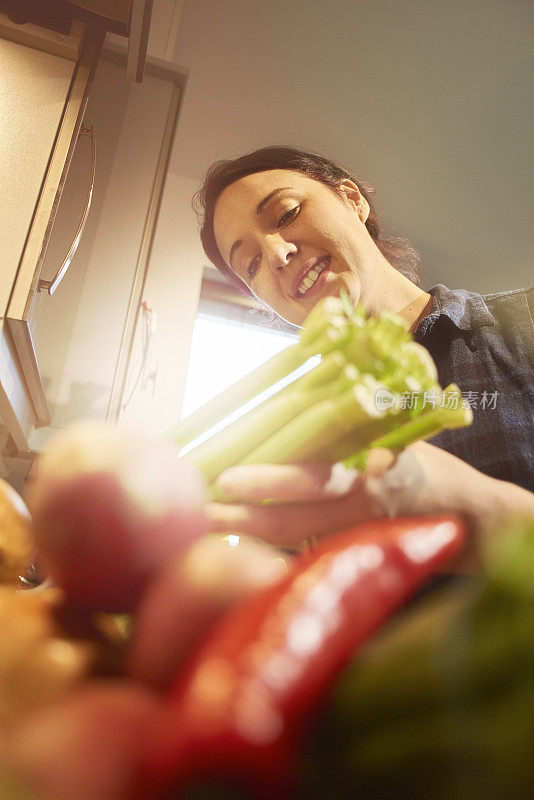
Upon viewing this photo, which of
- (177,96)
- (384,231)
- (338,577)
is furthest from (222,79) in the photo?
(338,577)

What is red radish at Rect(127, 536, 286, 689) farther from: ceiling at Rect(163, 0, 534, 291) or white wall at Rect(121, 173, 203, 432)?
ceiling at Rect(163, 0, 534, 291)

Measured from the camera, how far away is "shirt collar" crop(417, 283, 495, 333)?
519 millimetres

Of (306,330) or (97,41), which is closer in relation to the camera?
(306,330)

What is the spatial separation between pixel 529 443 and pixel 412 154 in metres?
0.71

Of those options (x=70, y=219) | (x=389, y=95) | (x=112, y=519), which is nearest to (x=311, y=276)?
(x=112, y=519)

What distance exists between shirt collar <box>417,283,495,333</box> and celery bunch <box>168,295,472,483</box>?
1.16 feet

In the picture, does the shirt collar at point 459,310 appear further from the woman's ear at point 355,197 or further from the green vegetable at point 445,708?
the green vegetable at point 445,708

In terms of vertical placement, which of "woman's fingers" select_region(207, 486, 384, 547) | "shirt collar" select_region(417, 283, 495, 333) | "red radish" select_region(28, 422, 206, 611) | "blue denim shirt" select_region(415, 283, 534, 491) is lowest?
"blue denim shirt" select_region(415, 283, 534, 491)

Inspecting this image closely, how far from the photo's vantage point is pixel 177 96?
2.97ft

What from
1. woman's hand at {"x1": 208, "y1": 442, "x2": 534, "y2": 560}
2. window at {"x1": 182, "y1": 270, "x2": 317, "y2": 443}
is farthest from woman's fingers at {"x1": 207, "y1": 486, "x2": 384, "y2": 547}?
window at {"x1": 182, "y1": 270, "x2": 317, "y2": 443}

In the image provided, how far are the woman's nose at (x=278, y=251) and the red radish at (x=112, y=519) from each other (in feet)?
1.03

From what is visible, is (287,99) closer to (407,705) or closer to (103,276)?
(103,276)

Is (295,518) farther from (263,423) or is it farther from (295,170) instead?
(295,170)

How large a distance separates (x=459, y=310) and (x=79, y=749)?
550mm
